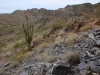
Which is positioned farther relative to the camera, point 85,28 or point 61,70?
point 85,28

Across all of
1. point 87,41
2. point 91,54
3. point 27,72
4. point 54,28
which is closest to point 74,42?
point 87,41

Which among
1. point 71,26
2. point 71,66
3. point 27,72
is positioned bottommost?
point 27,72

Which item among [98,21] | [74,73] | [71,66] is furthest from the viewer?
Result: [98,21]

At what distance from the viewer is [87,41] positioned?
9.80 m

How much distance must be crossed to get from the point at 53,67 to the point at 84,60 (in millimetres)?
1290

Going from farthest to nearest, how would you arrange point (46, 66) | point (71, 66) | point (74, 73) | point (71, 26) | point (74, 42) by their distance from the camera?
point (71, 26) < point (74, 42) < point (46, 66) < point (71, 66) < point (74, 73)

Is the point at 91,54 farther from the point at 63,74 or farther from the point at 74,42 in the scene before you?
the point at 74,42

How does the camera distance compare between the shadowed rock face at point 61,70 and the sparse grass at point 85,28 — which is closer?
the shadowed rock face at point 61,70

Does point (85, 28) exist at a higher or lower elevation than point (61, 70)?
higher

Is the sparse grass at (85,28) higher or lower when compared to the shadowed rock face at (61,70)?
higher

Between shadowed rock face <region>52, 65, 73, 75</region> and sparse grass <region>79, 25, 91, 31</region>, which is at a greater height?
sparse grass <region>79, 25, 91, 31</region>

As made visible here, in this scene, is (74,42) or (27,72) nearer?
(27,72)

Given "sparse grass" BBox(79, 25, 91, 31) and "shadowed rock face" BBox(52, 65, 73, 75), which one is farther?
"sparse grass" BBox(79, 25, 91, 31)

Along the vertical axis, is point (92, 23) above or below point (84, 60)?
above
